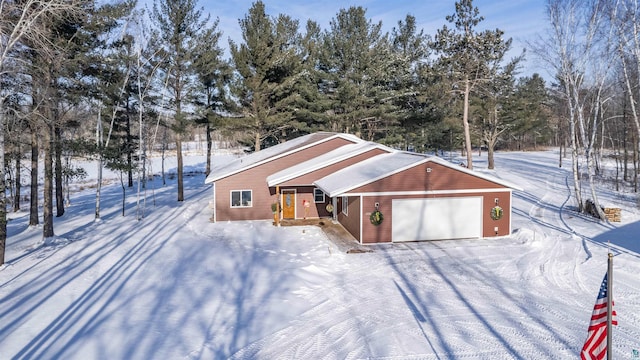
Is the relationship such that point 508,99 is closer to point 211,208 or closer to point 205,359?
point 211,208

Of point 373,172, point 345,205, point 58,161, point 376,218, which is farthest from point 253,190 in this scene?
point 58,161

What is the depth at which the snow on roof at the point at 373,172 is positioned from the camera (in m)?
14.6

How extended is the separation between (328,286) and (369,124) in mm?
20939

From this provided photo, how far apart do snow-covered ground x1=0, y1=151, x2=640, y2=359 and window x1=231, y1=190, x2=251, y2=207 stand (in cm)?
278

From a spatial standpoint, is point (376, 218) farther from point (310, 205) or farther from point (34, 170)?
point (34, 170)

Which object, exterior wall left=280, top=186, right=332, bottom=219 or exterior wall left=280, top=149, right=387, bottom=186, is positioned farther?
exterior wall left=280, top=186, right=332, bottom=219

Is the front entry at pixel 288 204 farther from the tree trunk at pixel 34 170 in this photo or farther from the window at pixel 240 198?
the tree trunk at pixel 34 170

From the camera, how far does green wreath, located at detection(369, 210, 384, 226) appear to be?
1442 cm

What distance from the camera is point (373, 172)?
15.5 metres

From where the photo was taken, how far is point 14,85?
13336mm

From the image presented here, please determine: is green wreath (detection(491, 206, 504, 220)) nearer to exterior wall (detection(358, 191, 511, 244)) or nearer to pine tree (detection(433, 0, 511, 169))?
exterior wall (detection(358, 191, 511, 244))

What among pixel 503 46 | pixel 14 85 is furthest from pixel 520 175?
pixel 14 85

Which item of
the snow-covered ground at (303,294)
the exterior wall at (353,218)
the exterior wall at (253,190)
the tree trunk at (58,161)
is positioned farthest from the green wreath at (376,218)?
the tree trunk at (58,161)

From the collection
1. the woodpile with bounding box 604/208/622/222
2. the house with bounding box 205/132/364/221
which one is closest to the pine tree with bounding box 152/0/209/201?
the house with bounding box 205/132/364/221
